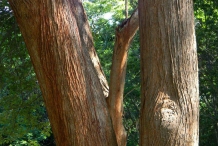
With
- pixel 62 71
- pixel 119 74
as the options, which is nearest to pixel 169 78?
pixel 62 71

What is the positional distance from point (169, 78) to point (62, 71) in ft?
2.32

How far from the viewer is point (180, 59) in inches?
107

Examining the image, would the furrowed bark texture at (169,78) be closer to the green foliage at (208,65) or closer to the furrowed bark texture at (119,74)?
the furrowed bark texture at (119,74)

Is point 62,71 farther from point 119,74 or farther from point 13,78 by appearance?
point 13,78

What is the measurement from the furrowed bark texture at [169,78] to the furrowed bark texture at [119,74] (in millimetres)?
1024

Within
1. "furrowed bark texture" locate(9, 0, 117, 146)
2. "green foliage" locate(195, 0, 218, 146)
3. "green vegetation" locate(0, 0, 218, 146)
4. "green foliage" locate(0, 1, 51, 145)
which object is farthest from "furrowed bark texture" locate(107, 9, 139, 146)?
"green foliage" locate(195, 0, 218, 146)

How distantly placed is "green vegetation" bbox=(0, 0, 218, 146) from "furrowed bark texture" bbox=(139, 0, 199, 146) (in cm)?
266

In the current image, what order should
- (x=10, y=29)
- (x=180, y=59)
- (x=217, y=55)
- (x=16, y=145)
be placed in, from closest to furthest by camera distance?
1. (x=180, y=59)
2. (x=10, y=29)
3. (x=217, y=55)
4. (x=16, y=145)

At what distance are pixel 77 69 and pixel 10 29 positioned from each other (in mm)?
3342

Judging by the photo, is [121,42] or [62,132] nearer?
[62,132]

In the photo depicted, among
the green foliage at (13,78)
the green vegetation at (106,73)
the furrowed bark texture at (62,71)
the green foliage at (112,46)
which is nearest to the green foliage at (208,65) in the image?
the green vegetation at (106,73)

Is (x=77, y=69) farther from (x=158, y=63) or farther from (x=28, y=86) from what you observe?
(x=28, y=86)

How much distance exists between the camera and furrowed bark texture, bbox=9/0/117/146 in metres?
2.77

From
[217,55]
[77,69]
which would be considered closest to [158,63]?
[77,69]
